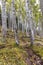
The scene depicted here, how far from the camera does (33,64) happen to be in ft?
45.3

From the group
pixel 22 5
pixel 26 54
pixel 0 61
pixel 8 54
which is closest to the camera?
pixel 0 61

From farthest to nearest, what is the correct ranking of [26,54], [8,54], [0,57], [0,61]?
[26,54] < [8,54] < [0,57] < [0,61]

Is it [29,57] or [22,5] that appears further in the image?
[22,5]

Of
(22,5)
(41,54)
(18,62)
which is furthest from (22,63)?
(22,5)

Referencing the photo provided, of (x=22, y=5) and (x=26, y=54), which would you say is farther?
(x=22, y=5)

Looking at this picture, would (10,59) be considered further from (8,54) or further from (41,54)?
(41,54)

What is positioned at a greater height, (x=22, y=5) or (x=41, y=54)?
(x=22, y=5)

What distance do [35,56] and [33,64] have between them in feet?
7.35

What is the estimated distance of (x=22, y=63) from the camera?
13.1 metres

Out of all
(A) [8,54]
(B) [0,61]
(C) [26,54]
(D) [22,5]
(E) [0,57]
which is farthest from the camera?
(D) [22,5]

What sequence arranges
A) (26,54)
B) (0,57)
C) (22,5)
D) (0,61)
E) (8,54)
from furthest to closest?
(22,5) < (26,54) < (8,54) < (0,57) < (0,61)

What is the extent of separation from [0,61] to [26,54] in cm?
343

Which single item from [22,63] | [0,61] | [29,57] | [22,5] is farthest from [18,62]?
[22,5]

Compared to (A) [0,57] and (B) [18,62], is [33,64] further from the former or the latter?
(A) [0,57]
